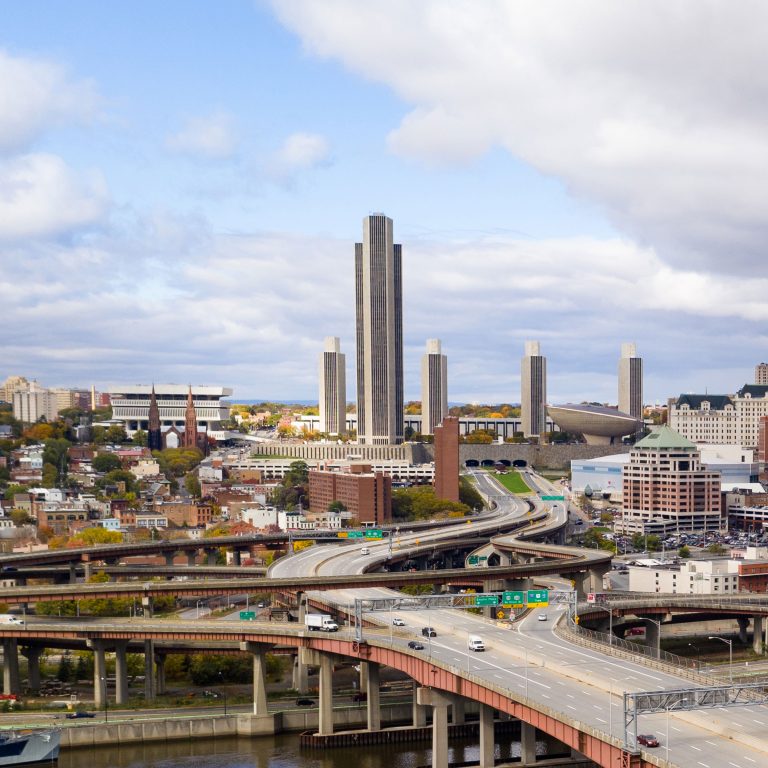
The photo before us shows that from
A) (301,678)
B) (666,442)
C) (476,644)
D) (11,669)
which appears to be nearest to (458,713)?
(476,644)

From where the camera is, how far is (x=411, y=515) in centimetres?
19488

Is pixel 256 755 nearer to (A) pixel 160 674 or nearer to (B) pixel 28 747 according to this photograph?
(B) pixel 28 747

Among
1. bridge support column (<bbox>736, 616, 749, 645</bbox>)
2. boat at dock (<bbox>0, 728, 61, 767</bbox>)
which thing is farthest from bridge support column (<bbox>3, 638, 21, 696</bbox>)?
bridge support column (<bbox>736, 616, 749, 645</bbox>)

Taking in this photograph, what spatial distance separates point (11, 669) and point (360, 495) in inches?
4099

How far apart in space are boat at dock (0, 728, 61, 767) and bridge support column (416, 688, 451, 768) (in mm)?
19077

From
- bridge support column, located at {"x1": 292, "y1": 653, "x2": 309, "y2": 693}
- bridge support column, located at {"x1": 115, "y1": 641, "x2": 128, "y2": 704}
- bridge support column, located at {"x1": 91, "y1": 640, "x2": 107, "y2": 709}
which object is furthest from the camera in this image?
bridge support column, located at {"x1": 292, "y1": 653, "x2": 309, "y2": 693}

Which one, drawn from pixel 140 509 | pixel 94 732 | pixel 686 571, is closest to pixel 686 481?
pixel 686 571

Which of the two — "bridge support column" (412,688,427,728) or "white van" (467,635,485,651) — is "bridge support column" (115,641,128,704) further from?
"white van" (467,635,485,651)

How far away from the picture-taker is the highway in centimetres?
4441

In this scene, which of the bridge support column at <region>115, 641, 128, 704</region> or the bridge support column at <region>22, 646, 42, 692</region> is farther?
the bridge support column at <region>22, 646, 42, 692</region>

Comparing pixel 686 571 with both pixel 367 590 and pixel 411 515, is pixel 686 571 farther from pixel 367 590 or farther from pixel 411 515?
pixel 411 515

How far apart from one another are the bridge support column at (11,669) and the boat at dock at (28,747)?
14835mm

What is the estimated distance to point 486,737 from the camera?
59281 millimetres

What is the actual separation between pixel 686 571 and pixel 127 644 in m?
53.8
